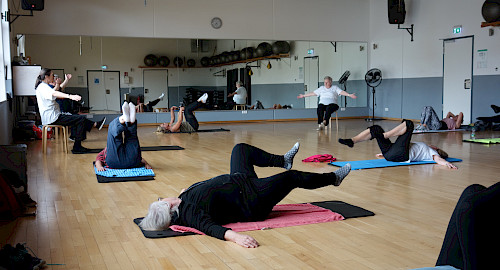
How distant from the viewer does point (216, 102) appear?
1393 cm

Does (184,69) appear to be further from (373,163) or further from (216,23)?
(373,163)

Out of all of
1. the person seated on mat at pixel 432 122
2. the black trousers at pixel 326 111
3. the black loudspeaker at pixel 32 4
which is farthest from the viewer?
the black trousers at pixel 326 111

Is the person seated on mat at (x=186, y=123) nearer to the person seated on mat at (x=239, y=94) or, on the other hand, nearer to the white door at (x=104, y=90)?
the white door at (x=104, y=90)

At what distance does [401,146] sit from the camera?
240 inches

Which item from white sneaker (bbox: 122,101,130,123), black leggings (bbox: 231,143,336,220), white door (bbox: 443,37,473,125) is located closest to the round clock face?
white door (bbox: 443,37,473,125)

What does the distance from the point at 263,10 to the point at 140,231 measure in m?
11.0

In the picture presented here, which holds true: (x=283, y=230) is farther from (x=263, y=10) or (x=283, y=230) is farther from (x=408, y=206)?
(x=263, y=10)

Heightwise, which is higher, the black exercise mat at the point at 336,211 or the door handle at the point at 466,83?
the door handle at the point at 466,83

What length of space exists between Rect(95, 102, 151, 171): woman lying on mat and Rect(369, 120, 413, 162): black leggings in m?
2.75

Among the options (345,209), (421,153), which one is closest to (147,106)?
(421,153)

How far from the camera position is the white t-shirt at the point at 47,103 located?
292 inches

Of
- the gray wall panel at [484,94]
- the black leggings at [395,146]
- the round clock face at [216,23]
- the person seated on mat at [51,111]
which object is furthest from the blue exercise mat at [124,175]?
the gray wall panel at [484,94]

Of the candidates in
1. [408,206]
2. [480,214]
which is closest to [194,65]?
[408,206]

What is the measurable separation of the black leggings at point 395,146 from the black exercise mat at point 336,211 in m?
1.97
